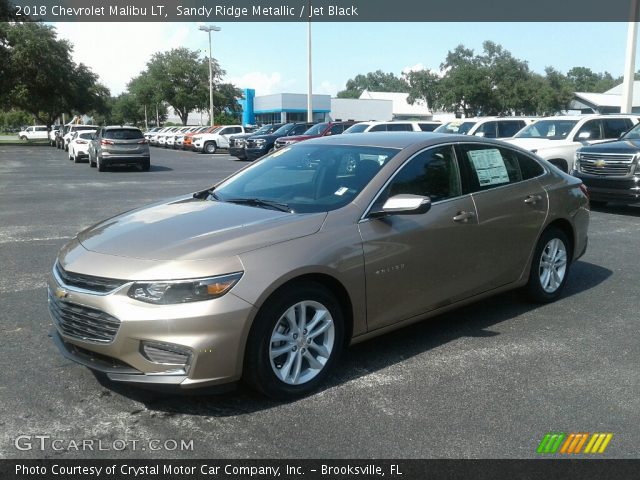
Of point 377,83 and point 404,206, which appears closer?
point 404,206

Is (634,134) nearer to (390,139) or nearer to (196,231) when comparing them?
(390,139)

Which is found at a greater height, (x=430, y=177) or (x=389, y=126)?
(x=389, y=126)

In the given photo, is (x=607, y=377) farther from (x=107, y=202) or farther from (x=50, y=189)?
(x=50, y=189)

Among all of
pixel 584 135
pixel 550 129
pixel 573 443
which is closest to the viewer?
pixel 573 443

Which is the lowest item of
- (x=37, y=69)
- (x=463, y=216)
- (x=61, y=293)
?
(x=61, y=293)

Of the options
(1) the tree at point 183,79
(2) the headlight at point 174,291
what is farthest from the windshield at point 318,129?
(1) the tree at point 183,79

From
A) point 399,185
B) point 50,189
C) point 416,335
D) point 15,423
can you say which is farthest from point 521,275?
point 50,189

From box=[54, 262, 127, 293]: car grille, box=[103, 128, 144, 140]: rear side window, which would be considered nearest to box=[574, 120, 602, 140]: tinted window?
box=[54, 262, 127, 293]: car grille

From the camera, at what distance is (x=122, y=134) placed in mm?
23516

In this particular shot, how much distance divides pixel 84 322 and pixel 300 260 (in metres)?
1.33

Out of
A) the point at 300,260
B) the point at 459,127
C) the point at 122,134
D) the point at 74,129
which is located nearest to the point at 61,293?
the point at 300,260

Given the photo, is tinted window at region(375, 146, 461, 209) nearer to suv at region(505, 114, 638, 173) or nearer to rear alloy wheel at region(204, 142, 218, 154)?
suv at region(505, 114, 638, 173)
